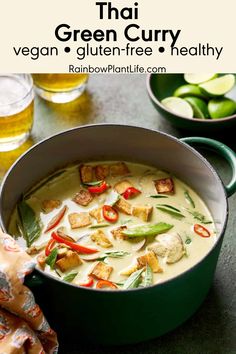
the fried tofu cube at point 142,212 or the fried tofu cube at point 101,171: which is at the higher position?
the fried tofu cube at point 142,212

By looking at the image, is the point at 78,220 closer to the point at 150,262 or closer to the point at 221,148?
the point at 150,262

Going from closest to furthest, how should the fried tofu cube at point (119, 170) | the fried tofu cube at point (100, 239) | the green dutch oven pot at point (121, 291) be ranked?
the green dutch oven pot at point (121, 291) → the fried tofu cube at point (100, 239) → the fried tofu cube at point (119, 170)

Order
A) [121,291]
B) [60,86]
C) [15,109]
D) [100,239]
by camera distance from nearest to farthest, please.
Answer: [121,291]
[100,239]
[15,109]
[60,86]

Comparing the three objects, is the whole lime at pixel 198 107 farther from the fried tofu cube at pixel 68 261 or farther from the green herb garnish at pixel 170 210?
the fried tofu cube at pixel 68 261

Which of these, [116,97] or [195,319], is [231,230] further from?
[116,97]

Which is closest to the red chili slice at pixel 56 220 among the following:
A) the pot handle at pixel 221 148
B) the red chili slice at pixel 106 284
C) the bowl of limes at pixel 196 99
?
the red chili slice at pixel 106 284

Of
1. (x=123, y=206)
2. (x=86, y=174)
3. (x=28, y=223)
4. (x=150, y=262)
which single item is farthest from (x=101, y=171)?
(x=150, y=262)

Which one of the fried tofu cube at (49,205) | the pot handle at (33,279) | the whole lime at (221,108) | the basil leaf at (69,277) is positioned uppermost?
the pot handle at (33,279)

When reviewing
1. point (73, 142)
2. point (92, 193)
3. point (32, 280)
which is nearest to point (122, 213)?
point (92, 193)
